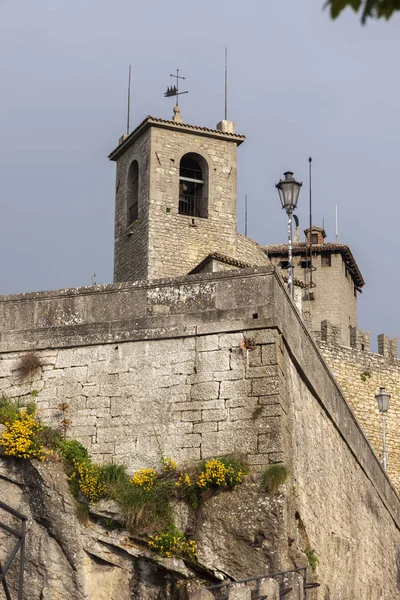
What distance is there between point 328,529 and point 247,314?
3.00 meters

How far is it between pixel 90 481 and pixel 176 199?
26.5 meters

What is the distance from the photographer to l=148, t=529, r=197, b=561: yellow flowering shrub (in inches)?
389

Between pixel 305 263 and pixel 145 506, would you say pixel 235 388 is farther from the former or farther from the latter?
pixel 305 263

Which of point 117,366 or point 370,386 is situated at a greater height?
point 370,386

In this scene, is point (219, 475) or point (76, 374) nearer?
point (219, 475)

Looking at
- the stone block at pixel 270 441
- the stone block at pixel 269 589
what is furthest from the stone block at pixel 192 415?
the stone block at pixel 269 589

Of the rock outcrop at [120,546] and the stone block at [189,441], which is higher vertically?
the stone block at [189,441]

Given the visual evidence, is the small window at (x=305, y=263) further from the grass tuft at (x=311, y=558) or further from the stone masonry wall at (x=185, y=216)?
the grass tuft at (x=311, y=558)

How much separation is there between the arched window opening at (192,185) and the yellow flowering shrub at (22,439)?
86.3 ft

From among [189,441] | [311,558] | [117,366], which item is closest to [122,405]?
[117,366]

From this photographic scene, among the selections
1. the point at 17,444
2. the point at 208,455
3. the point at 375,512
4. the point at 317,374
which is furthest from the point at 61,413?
the point at 375,512

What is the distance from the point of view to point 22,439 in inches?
418

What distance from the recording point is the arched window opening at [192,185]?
37094 millimetres

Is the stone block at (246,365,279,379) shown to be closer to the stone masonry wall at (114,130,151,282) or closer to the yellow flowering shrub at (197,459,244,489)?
the yellow flowering shrub at (197,459,244,489)
